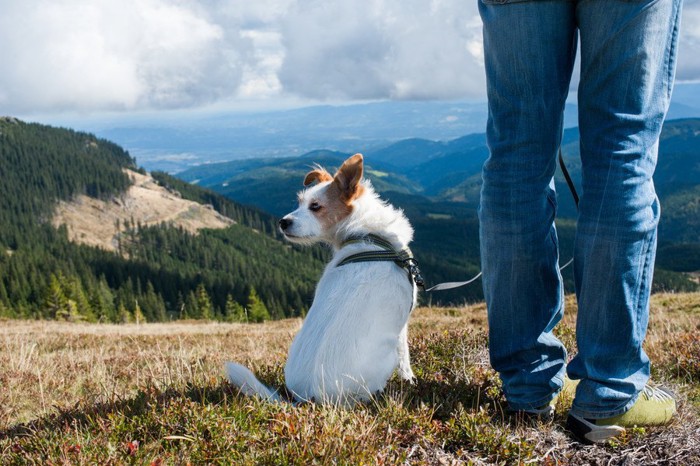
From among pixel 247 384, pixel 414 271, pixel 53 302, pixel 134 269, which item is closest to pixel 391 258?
pixel 414 271

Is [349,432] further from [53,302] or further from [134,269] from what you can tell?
[134,269]

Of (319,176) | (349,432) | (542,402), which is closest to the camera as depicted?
(349,432)

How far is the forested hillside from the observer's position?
8625cm

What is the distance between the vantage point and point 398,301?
3559mm

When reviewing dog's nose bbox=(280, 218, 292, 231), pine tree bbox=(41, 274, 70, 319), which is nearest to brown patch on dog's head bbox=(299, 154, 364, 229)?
dog's nose bbox=(280, 218, 292, 231)

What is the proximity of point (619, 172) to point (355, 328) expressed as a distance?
179 cm

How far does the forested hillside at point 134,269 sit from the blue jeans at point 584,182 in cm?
6788

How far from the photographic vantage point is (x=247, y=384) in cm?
A: 353

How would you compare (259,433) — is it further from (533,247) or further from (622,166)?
(622,166)

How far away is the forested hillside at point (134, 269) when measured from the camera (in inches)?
3396

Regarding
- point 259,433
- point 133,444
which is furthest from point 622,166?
point 133,444

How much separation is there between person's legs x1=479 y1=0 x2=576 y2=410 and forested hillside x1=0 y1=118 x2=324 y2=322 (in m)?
67.8

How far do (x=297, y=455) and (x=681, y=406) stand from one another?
7.98ft

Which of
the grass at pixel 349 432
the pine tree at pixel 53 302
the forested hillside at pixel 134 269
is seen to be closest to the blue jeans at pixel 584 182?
the grass at pixel 349 432
